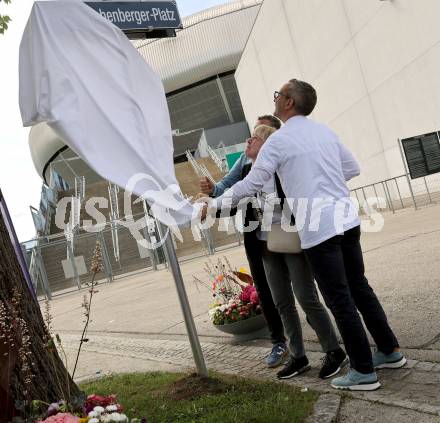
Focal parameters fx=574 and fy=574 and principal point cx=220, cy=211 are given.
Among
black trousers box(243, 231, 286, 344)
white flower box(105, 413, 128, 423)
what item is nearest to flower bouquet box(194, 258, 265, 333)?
black trousers box(243, 231, 286, 344)

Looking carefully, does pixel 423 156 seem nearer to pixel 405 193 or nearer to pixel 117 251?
pixel 405 193

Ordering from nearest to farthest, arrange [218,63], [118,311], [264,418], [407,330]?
[264,418] < [407,330] < [118,311] < [218,63]

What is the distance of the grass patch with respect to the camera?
10.1ft

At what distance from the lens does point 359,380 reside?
10.7 feet

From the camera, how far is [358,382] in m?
3.26

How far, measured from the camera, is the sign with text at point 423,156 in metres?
14.2

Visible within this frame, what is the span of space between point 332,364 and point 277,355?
25.2 inches

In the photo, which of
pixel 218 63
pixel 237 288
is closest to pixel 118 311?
pixel 237 288

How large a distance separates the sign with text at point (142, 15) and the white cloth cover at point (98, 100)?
251 mm

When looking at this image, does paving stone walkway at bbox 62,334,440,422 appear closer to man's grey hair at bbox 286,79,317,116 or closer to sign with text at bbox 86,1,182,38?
man's grey hair at bbox 286,79,317,116

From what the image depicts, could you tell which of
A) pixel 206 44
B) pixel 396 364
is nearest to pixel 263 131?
pixel 396 364

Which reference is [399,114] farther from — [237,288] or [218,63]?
[218,63]

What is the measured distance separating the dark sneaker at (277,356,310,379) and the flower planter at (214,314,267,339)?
118 cm

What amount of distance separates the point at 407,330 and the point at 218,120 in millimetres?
52199
